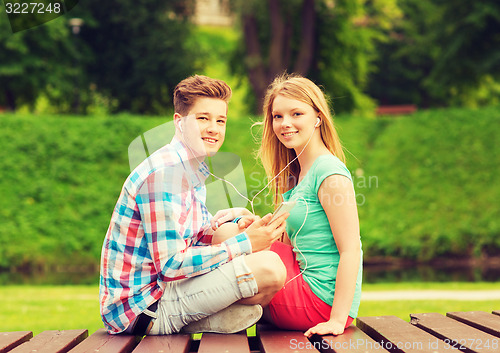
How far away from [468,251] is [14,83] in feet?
54.5

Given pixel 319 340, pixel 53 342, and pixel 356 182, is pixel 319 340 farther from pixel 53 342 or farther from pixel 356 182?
pixel 356 182

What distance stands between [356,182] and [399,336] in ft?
40.9

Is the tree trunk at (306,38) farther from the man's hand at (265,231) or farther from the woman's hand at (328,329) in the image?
the woman's hand at (328,329)

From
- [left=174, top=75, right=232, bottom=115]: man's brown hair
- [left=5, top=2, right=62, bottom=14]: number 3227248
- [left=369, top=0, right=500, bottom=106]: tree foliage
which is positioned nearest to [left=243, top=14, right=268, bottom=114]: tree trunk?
[left=369, top=0, right=500, bottom=106]: tree foliage

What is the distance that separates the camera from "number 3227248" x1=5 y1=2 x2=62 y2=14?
15.0m

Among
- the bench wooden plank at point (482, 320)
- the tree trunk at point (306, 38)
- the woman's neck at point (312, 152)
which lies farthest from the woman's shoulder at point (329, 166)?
the tree trunk at point (306, 38)

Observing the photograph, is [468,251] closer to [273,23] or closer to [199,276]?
[273,23]

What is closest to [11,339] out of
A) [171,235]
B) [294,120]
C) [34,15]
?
[171,235]

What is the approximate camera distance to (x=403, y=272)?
12.6m

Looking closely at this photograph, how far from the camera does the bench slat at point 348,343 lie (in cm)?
241

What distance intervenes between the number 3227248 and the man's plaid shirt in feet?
42.5

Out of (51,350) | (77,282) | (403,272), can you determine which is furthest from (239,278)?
(403,272)

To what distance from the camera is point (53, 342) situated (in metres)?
2.75

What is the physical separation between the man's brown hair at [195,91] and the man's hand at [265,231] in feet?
2.53
